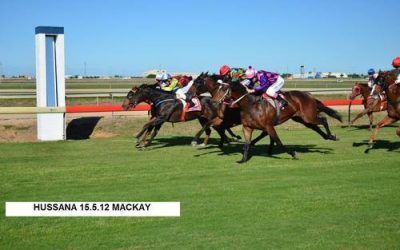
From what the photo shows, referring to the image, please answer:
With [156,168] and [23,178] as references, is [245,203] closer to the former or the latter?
[156,168]

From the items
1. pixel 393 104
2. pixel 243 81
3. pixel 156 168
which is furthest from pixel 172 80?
pixel 393 104

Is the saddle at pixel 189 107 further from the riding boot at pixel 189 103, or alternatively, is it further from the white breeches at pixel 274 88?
the white breeches at pixel 274 88

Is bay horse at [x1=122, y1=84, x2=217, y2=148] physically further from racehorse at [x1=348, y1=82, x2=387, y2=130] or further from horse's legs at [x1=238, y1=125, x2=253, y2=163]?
racehorse at [x1=348, y1=82, x2=387, y2=130]

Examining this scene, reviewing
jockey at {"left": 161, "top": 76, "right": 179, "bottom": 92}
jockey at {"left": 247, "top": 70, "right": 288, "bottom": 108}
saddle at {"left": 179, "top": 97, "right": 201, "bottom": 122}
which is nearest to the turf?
saddle at {"left": 179, "top": 97, "right": 201, "bottom": 122}

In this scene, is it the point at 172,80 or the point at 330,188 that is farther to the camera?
the point at 172,80

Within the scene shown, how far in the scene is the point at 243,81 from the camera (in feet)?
44.2

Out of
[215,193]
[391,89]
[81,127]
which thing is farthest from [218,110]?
[81,127]

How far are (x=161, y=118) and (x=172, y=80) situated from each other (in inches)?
53.0

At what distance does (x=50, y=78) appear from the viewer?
20344mm

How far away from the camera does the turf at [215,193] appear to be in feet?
23.2
